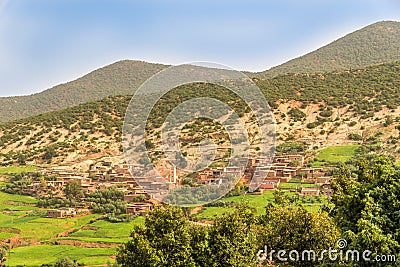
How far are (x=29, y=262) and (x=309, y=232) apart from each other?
1367cm

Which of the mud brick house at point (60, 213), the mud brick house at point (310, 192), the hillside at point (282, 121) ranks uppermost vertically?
the hillside at point (282, 121)

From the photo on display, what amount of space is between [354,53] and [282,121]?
43896 mm

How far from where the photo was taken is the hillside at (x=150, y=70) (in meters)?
73.1

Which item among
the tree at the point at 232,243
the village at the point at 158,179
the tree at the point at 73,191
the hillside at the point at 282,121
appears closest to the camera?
the tree at the point at 232,243

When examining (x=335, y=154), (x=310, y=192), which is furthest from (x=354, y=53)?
(x=310, y=192)

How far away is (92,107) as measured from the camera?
4894 centimetres

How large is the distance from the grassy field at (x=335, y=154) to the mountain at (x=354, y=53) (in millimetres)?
38654

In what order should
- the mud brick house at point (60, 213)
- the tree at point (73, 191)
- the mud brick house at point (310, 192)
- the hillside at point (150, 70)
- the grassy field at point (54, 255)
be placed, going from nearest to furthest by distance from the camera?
the grassy field at point (54, 255) < the mud brick house at point (310, 192) < the mud brick house at point (60, 213) < the tree at point (73, 191) < the hillside at point (150, 70)

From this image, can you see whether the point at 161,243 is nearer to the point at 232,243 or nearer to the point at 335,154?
the point at 232,243

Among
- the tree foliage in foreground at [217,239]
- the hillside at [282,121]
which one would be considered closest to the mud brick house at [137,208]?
the hillside at [282,121]

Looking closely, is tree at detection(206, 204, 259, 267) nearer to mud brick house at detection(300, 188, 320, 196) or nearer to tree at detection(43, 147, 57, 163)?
mud brick house at detection(300, 188, 320, 196)

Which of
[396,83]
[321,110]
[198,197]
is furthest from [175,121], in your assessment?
[396,83]

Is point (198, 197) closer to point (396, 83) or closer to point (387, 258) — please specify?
point (387, 258)

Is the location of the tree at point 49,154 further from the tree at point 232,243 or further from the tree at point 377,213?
the tree at point 377,213
